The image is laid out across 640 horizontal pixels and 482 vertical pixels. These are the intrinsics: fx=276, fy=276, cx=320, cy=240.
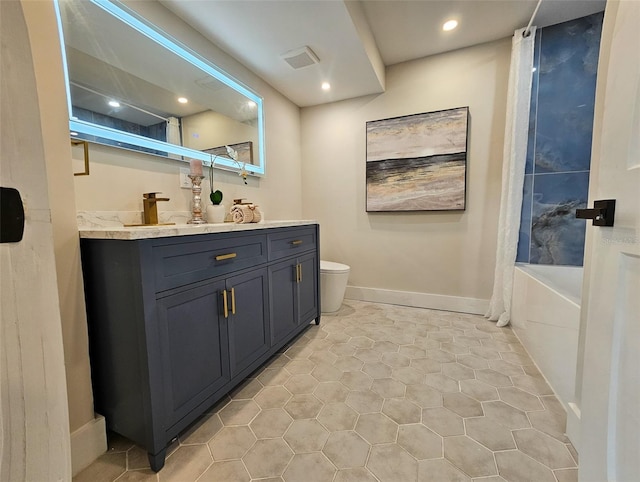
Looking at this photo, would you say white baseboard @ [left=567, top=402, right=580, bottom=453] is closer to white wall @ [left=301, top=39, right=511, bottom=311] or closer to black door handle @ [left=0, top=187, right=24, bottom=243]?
white wall @ [left=301, top=39, right=511, bottom=311]

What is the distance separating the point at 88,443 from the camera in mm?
1106

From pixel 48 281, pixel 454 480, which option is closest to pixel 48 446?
pixel 48 281

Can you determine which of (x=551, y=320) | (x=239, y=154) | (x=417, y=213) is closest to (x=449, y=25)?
(x=417, y=213)

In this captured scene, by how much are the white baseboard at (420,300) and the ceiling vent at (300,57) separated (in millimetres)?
2197

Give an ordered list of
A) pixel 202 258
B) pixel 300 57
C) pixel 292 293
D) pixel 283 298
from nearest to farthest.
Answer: pixel 202 258
pixel 283 298
pixel 292 293
pixel 300 57

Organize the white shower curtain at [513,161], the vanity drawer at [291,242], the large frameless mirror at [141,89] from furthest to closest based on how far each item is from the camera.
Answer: the white shower curtain at [513,161], the vanity drawer at [291,242], the large frameless mirror at [141,89]

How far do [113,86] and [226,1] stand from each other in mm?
795

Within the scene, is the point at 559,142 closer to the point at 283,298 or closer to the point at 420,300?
the point at 420,300

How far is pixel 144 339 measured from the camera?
1.01 meters

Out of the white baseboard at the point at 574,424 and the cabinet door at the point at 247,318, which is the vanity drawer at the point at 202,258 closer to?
the cabinet door at the point at 247,318

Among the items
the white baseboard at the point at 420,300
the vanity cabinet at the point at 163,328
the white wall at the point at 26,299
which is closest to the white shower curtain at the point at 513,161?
the white baseboard at the point at 420,300

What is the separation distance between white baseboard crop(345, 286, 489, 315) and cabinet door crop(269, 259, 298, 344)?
123cm

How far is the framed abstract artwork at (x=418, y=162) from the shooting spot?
2506 millimetres

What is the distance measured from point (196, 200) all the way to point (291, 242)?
26.4 inches
